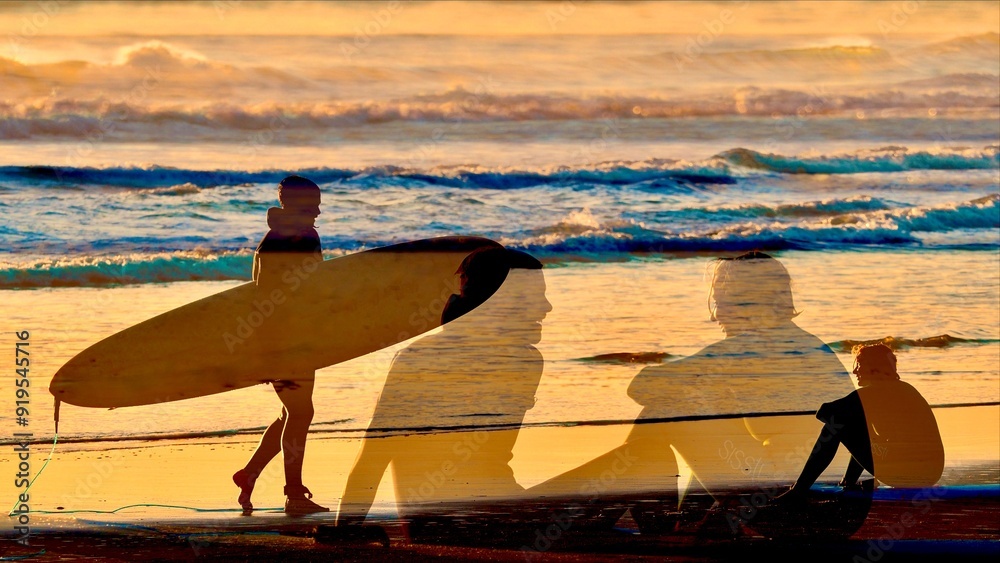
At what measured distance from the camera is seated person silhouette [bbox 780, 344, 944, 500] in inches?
184

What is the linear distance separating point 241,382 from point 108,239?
30.5ft

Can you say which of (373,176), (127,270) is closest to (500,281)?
(127,270)

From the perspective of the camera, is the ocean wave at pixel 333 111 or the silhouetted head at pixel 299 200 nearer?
the silhouetted head at pixel 299 200

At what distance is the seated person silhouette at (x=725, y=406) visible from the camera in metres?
5.09

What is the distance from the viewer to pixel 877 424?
475cm

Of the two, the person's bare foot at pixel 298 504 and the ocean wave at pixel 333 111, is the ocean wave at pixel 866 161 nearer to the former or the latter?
the ocean wave at pixel 333 111

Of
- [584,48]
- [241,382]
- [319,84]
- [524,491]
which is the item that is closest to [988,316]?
[524,491]

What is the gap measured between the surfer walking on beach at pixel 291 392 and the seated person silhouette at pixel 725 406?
1.14 meters

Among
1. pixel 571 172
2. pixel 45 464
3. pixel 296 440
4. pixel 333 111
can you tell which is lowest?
pixel 45 464

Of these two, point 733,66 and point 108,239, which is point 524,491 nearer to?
point 108,239

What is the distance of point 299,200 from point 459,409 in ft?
8.53

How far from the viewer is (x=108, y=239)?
47.4 ft

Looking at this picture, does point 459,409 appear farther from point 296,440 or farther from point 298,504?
point 296,440

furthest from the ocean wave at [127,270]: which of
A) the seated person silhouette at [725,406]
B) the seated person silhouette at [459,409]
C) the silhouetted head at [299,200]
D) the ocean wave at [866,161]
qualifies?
the ocean wave at [866,161]
